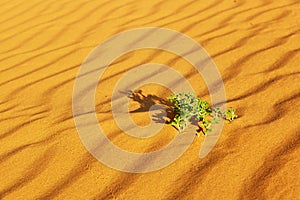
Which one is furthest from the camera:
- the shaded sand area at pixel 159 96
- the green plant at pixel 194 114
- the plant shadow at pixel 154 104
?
the plant shadow at pixel 154 104

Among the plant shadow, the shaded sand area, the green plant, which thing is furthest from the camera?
the plant shadow

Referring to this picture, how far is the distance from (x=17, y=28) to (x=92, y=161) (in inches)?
93.7

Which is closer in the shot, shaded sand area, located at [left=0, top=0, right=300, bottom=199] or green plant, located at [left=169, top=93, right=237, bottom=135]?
shaded sand area, located at [left=0, top=0, right=300, bottom=199]

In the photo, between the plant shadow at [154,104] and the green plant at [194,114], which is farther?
the plant shadow at [154,104]

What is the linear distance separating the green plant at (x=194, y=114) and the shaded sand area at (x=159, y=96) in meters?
0.07

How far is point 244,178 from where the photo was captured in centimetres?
177

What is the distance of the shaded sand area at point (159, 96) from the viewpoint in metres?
1.79

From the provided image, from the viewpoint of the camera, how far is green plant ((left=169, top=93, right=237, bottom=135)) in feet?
6.80

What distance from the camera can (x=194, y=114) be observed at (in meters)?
2.06

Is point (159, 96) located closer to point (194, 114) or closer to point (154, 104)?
point (154, 104)

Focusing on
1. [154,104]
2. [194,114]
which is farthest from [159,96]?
[194,114]

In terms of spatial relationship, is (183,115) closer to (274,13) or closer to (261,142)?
(261,142)

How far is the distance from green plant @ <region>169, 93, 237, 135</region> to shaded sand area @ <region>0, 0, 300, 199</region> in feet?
0.22

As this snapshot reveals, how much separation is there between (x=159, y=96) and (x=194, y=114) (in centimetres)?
43
